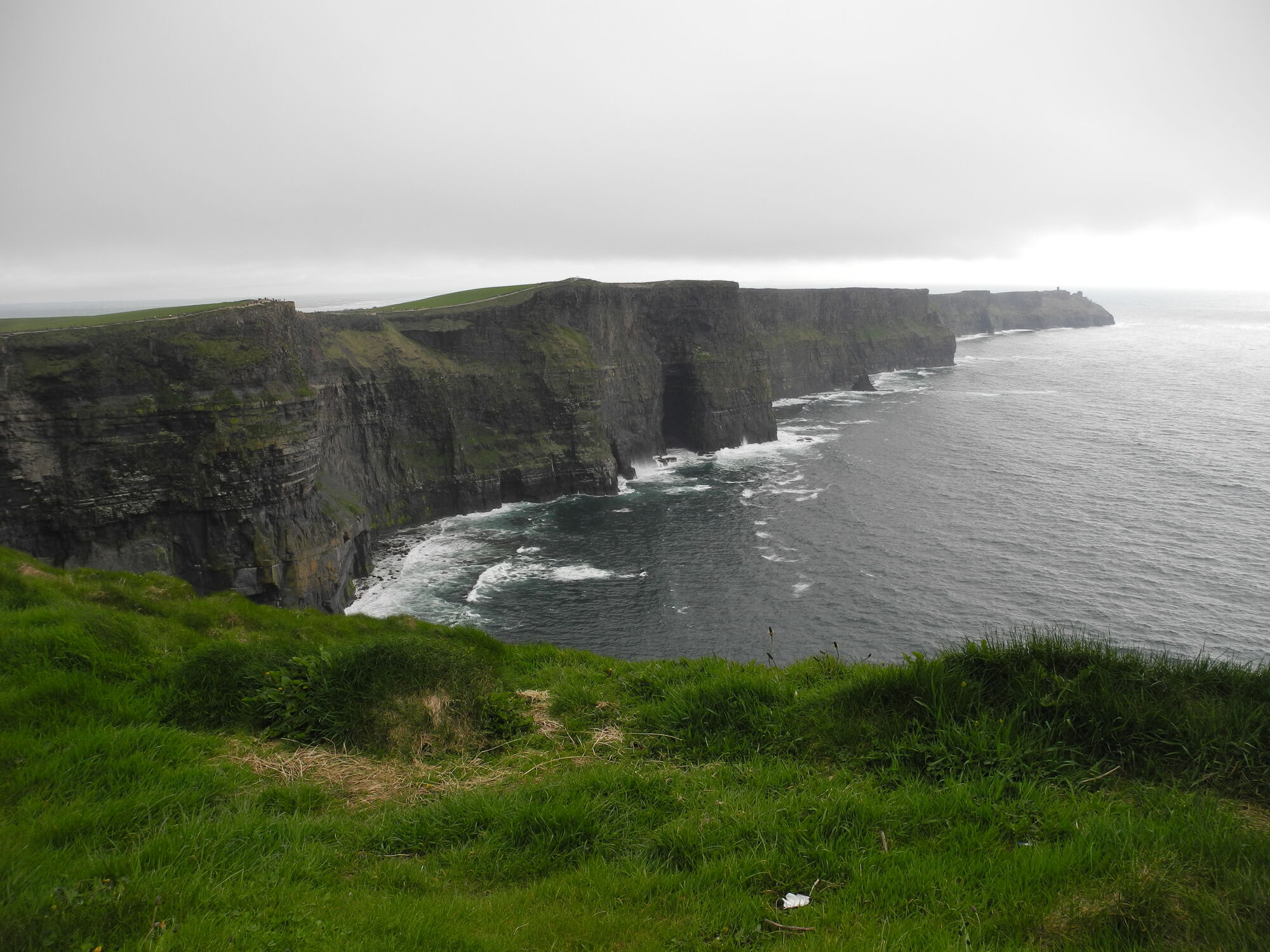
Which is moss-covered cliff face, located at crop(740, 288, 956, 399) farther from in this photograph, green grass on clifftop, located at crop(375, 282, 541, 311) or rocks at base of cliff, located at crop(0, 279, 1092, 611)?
green grass on clifftop, located at crop(375, 282, 541, 311)

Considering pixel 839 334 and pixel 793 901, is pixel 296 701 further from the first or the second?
pixel 839 334

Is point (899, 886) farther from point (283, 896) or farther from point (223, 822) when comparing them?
point (223, 822)

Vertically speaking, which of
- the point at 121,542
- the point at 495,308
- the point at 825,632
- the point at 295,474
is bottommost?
the point at 825,632

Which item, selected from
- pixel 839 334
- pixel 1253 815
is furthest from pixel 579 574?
pixel 839 334

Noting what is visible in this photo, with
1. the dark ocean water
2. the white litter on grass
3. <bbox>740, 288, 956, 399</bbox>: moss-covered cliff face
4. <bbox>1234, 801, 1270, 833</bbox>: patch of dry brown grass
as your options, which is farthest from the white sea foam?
<bbox>740, 288, 956, 399</bbox>: moss-covered cliff face

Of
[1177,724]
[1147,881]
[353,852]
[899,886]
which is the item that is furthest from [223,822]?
[1177,724]

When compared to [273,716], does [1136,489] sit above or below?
below

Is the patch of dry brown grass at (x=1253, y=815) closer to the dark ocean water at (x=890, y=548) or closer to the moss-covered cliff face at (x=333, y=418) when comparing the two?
the dark ocean water at (x=890, y=548)
